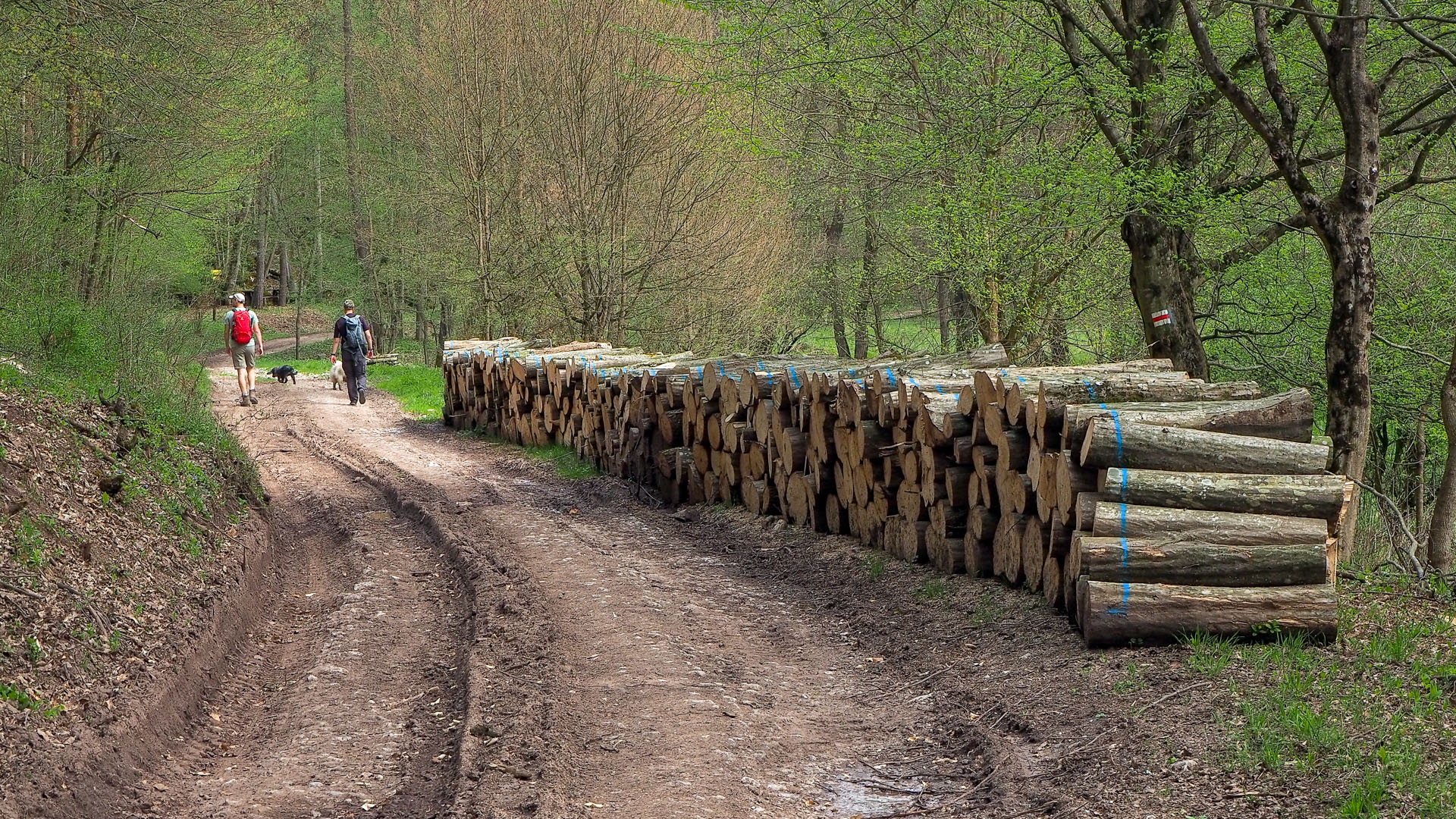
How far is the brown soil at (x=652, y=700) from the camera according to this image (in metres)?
4.56

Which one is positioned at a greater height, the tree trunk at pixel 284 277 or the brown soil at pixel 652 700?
the tree trunk at pixel 284 277

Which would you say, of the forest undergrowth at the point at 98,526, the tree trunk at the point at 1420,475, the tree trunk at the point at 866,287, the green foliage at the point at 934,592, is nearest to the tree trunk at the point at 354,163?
the tree trunk at the point at 866,287

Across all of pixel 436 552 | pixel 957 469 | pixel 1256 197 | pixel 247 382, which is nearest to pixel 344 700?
pixel 436 552

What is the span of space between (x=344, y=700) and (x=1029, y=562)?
4055 millimetres

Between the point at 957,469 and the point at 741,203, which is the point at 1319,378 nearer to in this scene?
the point at 957,469

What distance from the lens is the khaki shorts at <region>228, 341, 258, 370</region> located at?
750 inches

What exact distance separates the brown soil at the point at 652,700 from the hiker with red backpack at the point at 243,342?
1077 centimetres

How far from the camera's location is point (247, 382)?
19.5 m

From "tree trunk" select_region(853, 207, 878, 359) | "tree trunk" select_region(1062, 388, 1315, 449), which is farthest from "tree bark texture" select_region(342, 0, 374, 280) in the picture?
"tree trunk" select_region(1062, 388, 1315, 449)

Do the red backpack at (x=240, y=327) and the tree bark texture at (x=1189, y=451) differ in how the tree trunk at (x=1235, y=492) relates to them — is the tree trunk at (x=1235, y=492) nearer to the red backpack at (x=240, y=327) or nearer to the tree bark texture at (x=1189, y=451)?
the tree bark texture at (x=1189, y=451)

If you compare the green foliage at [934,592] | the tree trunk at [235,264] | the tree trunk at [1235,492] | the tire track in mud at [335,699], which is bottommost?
the tire track in mud at [335,699]

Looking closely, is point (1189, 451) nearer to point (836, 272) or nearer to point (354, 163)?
point (836, 272)

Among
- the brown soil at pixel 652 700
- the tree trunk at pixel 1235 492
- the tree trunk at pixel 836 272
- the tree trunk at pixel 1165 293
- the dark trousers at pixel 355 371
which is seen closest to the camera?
the brown soil at pixel 652 700

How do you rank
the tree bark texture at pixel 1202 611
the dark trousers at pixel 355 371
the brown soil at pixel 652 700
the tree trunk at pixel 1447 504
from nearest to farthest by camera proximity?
the brown soil at pixel 652 700 → the tree bark texture at pixel 1202 611 → the tree trunk at pixel 1447 504 → the dark trousers at pixel 355 371
